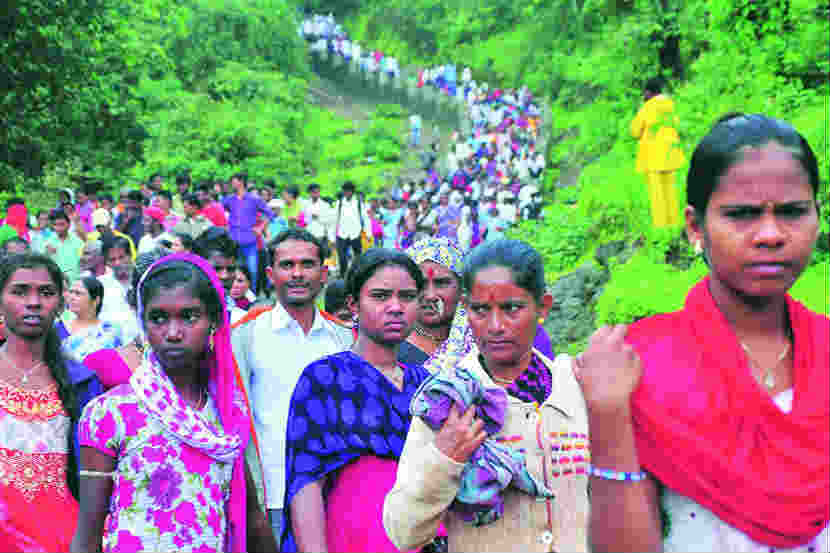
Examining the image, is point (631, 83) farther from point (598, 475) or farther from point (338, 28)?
point (338, 28)

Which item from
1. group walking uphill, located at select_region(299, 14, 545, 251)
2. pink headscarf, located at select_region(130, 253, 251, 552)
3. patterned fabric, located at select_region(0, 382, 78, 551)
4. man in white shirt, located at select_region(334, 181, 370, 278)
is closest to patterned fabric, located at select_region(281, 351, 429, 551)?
pink headscarf, located at select_region(130, 253, 251, 552)

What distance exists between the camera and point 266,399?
15.1 feet

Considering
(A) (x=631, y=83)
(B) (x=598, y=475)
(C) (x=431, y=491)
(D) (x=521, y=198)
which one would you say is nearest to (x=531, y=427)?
(C) (x=431, y=491)

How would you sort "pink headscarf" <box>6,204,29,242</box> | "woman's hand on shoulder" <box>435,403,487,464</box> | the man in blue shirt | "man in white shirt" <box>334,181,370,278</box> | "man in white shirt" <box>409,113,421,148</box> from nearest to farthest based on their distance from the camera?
"woman's hand on shoulder" <box>435,403,487,464</box>, "pink headscarf" <box>6,204,29,242</box>, the man in blue shirt, "man in white shirt" <box>334,181,370,278</box>, "man in white shirt" <box>409,113,421,148</box>

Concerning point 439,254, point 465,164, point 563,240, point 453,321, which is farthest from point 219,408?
point 465,164

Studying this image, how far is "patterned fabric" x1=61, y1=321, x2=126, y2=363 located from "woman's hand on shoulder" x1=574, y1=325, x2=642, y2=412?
410 cm

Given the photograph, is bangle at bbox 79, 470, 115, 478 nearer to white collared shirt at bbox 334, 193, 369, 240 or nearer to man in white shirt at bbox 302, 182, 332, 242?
white collared shirt at bbox 334, 193, 369, 240

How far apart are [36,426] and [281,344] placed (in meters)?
1.23

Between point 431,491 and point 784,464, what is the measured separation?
891mm

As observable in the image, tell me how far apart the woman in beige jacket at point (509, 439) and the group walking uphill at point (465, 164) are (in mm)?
9744

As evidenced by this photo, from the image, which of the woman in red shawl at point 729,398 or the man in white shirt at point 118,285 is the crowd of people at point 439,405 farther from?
the man in white shirt at point 118,285

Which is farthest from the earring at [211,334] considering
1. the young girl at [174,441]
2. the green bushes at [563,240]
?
the green bushes at [563,240]

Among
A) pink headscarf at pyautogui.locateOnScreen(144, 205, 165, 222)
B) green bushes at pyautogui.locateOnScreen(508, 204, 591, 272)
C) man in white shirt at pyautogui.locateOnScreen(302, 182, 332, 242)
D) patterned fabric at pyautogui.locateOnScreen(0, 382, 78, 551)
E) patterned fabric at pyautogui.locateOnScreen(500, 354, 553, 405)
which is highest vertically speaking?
man in white shirt at pyautogui.locateOnScreen(302, 182, 332, 242)

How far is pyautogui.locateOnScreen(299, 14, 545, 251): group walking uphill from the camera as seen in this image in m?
20.7
